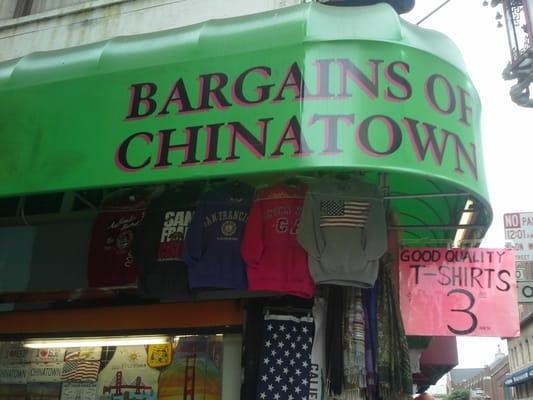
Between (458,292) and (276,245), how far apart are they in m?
1.86

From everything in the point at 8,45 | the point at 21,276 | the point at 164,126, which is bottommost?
the point at 21,276

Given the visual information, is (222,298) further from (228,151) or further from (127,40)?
(127,40)

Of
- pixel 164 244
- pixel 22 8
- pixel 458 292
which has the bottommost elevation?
pixel 458 292

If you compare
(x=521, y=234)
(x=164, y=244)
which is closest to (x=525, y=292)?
(x=521, y=234)

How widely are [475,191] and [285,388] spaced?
2077 mm

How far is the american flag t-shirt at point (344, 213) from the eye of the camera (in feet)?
14.0

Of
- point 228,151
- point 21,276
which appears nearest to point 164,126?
point 228,151

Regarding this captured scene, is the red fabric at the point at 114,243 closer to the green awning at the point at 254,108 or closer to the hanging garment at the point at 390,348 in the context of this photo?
the green awning at the point at 254,108

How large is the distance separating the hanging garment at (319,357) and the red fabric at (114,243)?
173cm

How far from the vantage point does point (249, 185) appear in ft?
15.6

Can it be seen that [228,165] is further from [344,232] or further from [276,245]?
[344,232]

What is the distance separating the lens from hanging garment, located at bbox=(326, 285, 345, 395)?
4.23 m

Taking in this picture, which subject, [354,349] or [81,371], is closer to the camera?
[354,349]

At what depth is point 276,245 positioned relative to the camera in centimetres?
438
